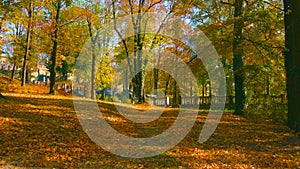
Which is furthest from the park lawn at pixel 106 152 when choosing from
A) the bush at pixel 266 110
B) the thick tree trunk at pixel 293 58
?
the bush at pixel 266 110

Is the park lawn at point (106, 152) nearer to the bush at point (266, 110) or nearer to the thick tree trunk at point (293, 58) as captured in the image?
the thick tree trunk at point (293, 58)

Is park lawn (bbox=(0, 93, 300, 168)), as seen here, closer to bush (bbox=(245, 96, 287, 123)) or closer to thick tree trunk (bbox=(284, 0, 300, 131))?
thick tree trunk (bbox=(284, 0, 300, 131))

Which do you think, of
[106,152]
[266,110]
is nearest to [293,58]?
[266,110]

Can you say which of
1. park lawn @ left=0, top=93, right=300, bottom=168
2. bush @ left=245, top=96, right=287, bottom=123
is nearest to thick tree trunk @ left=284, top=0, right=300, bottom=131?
park lawn @ left=0, top=93, right=300, bottom=168

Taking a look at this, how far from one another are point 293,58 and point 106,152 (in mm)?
7289

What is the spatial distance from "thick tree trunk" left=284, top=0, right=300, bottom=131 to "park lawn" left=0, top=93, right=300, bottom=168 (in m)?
0.71

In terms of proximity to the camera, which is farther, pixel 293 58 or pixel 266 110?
pixel 266 110

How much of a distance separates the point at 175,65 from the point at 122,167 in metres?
27.8

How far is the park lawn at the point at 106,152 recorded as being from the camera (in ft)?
18.9

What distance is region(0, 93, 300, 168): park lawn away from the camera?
577 centimetres

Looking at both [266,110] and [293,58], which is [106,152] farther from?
[266,110]

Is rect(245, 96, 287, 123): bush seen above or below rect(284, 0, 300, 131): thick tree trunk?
below

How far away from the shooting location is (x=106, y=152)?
6641mm

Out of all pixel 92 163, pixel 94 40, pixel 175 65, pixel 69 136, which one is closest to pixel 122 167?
pixel 92 163
